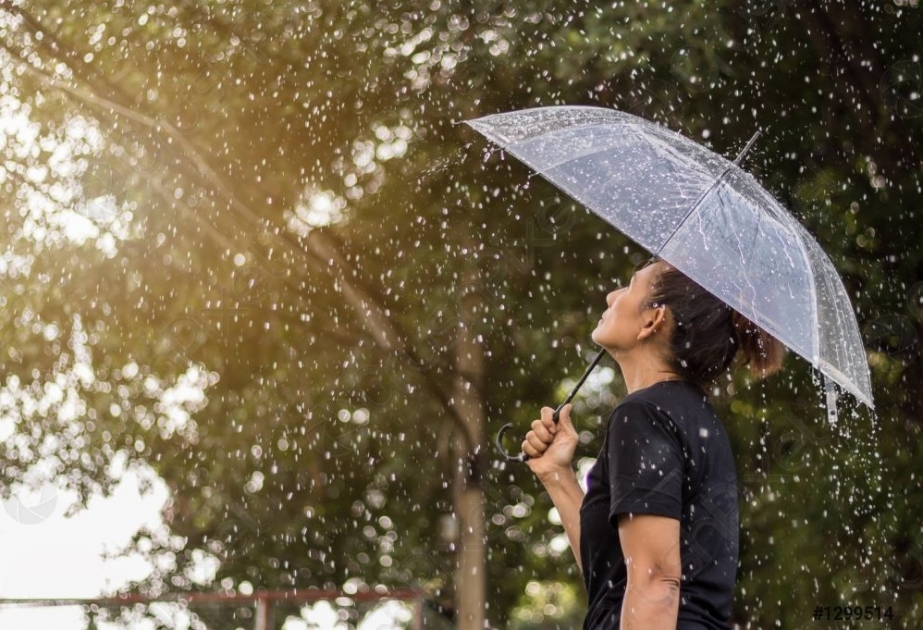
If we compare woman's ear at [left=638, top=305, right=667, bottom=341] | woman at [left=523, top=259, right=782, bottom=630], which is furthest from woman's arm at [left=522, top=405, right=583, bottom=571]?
woman's ear at [left=638, top=305, right=667, bottom=341]

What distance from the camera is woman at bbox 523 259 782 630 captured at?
6.91 feet

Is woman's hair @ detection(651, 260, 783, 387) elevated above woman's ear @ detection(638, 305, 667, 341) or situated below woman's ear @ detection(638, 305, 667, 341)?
below

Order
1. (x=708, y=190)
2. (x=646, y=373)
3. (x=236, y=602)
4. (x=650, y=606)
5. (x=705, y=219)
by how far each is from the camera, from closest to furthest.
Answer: (x=650, y=606), (x=646, y=373), (x=705, y=219), (x=708, y=190), (x=236, y=602)

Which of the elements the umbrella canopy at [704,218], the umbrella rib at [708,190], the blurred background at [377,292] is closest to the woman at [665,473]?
the umbrella canopy at [704,218]

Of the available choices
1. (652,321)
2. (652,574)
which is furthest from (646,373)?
(652,574)

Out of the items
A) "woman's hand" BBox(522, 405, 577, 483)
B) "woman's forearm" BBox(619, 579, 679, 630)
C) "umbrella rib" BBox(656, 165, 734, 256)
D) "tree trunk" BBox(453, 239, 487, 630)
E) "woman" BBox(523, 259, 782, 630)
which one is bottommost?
"woman's forearm" BBox(619, 579, 679, 630)

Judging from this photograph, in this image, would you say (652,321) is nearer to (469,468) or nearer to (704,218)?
(704,218)

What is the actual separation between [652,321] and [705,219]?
0.60 m

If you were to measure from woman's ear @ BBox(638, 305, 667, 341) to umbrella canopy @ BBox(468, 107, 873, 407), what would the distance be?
14 centimetres

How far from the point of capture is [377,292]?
10.0 metres

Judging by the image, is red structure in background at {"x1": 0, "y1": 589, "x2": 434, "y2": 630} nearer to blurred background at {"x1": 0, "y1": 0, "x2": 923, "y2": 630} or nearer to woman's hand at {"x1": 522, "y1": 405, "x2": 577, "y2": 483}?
blurred background at {"x1": 0, "y1": 0, "x2": 923, "y2": 630}

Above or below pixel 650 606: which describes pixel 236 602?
above

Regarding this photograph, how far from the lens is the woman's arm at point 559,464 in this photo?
262 cm

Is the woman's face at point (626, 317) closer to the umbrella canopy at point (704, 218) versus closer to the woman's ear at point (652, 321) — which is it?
the woman's ear at point (652, 321)
